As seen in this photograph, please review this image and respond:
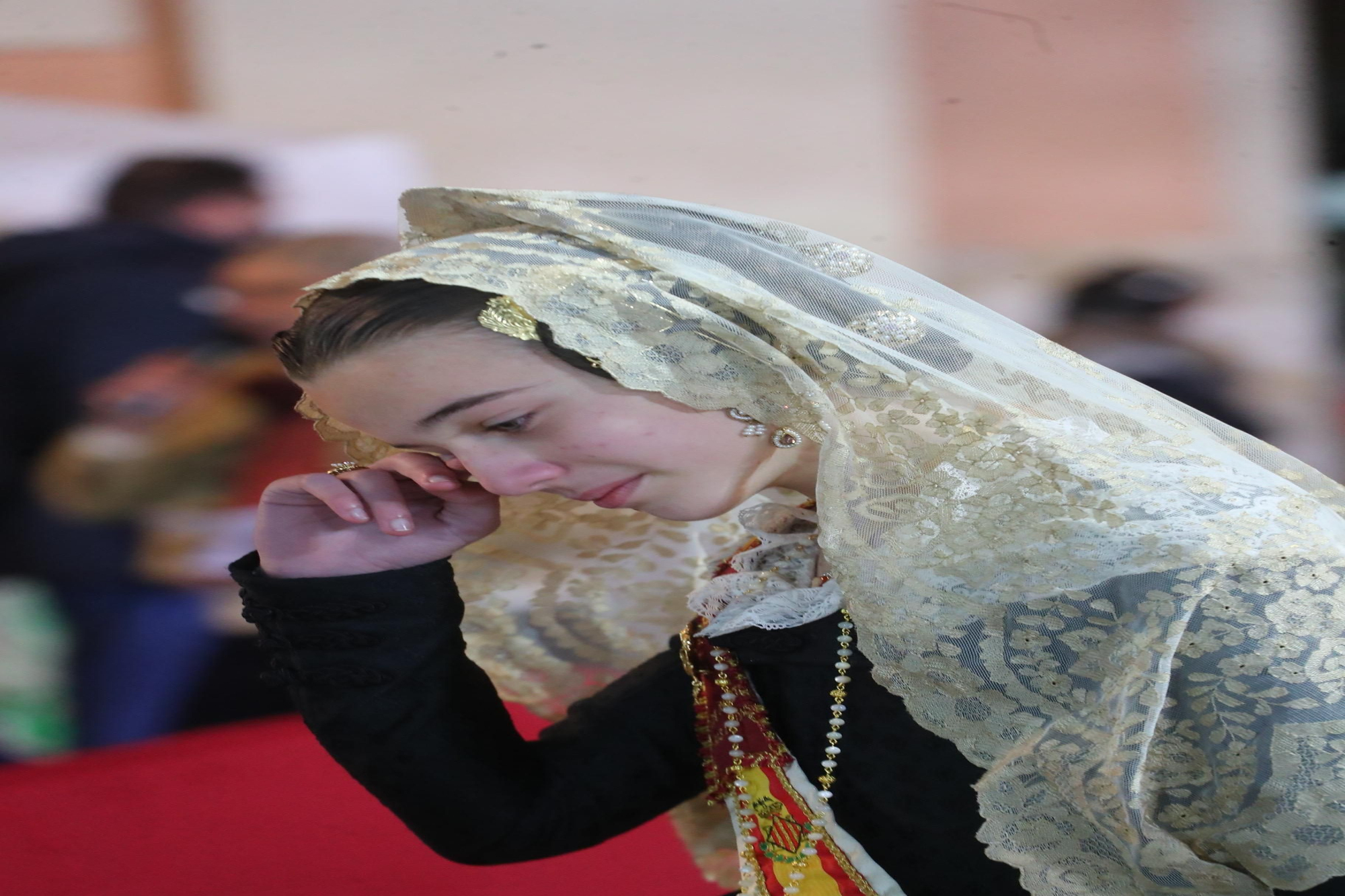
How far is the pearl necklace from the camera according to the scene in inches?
32.3

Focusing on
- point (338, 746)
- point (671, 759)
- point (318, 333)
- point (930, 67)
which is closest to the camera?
point (318, 333)

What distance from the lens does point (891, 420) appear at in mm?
706

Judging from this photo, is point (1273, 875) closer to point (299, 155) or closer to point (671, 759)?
point (671, 759)

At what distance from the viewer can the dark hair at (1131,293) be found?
213 centimetres

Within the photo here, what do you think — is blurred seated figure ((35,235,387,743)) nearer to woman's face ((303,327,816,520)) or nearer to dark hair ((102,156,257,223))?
dark hair ((102,156,257,223))

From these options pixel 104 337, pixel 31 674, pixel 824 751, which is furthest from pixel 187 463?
pixel 824 751

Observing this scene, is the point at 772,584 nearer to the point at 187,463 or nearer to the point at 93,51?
the point at 187,463

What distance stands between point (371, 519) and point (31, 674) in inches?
49.2

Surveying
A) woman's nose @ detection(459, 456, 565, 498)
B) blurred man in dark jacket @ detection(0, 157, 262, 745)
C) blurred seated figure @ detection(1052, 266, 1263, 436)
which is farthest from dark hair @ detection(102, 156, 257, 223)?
blurred seated figure @ detection(1052, 266, 1263, 436)

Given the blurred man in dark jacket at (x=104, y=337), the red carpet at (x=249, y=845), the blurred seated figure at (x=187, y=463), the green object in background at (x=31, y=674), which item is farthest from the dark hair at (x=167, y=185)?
the red carpet at (x=249, y=845)

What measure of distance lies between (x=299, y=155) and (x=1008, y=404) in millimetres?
1444

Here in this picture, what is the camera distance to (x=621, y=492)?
0.78 meters

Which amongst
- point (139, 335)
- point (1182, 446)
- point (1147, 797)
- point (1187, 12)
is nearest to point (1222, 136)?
point (1187, 12)

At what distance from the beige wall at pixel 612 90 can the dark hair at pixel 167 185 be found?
0.10m
